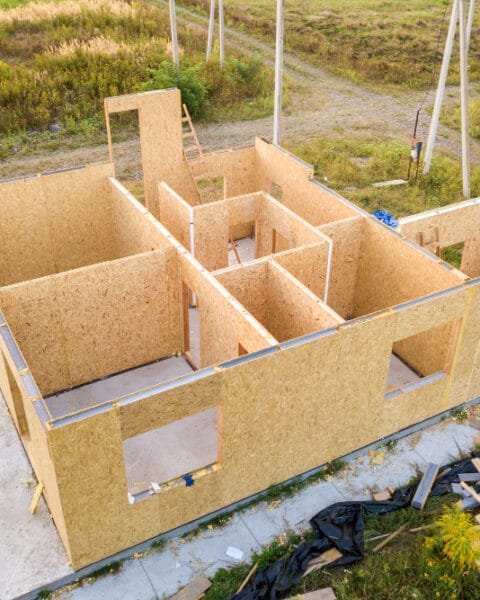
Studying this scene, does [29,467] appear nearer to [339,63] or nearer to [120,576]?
[120,576]

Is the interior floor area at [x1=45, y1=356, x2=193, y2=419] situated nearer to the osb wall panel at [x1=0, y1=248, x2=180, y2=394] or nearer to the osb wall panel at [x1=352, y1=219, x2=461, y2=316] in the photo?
the osb wall panel at [x1=0, y1=248, x2=180, y2=394]

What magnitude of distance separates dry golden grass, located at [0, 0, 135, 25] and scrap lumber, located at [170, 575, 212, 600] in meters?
28.0

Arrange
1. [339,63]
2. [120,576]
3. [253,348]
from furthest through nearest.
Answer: [339,63]
[253,348]
[120,576]

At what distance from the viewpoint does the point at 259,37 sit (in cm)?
3384

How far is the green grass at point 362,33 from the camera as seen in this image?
3080cm

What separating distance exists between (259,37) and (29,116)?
16454 mm

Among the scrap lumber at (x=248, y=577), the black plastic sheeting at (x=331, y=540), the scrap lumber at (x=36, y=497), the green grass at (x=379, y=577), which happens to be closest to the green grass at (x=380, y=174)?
the black plastic sheeting at (x=331, y=540)

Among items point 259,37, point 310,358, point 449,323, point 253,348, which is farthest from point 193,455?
point 259,37

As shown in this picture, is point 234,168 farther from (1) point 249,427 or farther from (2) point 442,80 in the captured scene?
(1) point 249,427

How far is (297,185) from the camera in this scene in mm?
13609

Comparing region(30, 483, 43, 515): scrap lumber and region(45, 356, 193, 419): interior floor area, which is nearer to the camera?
region(30, 483, 43, 515): scrap lumber

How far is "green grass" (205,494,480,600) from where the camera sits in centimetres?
755

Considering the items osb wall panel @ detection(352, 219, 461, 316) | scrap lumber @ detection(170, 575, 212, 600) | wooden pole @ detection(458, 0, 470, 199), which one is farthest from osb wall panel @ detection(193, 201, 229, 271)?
wooden pole @ detection(458, 0, 470, 199)

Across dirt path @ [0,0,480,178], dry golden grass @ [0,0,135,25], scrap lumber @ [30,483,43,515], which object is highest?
dry golden grass @ [0,0,135,25]
